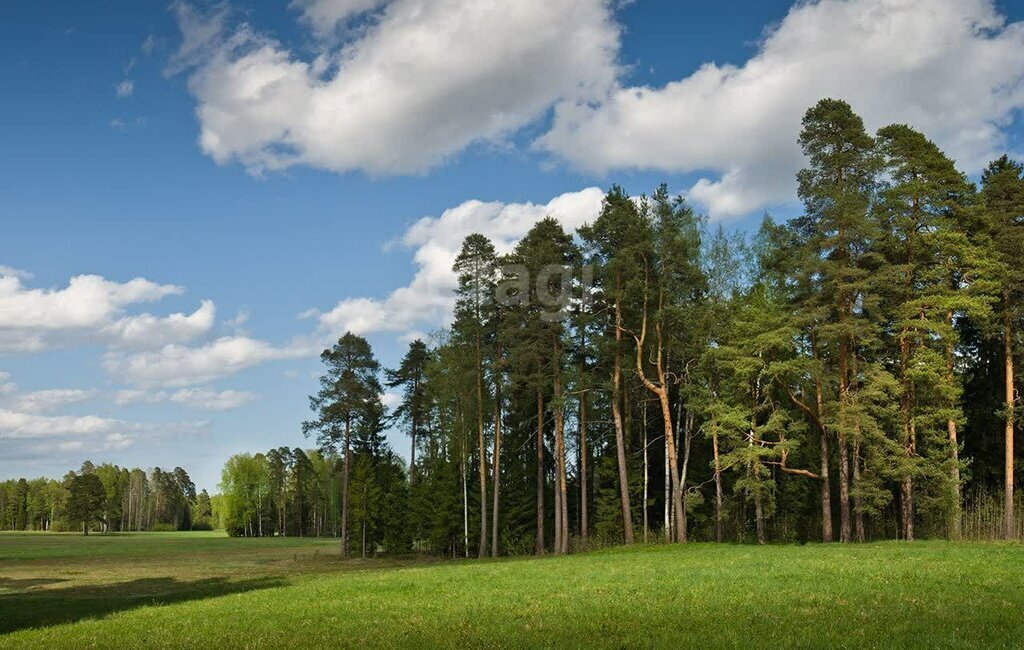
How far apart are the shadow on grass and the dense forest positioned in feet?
65.3

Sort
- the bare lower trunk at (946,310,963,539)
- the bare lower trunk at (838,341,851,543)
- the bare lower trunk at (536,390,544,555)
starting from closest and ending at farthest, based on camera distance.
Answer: the bare lower trunk at (946,310,963,539), the bare lower trunk at (838,341,851,543), the bare lower trunk at (536,390,544,555)

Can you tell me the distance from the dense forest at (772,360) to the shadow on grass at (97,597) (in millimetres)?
19897

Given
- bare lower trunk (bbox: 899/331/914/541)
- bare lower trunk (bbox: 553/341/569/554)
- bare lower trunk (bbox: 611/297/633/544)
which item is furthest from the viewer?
bare lower trunk (bbox: 553/341/569/554)

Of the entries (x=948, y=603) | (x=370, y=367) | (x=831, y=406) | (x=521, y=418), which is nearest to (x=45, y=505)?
(x=370, y=367)

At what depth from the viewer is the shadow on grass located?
22.0m

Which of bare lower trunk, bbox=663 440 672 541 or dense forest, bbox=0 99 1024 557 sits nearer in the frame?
dense forest, bbox=0 99 1024 557

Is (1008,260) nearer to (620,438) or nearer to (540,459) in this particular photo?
(620,438)

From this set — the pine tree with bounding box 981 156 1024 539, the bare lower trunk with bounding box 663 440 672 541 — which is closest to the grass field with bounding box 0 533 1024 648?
the pine tree with bounding box 981 156 1024 539

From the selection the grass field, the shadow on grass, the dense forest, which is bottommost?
the shadow on grass

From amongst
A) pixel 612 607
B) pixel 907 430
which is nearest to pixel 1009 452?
pixel 907 430

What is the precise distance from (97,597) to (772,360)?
107ft

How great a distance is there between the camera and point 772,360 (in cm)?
4034

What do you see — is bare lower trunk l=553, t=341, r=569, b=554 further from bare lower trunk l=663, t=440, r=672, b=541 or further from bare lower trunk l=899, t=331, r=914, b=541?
bare lower trunk l=899, t=331, r=914, b=541

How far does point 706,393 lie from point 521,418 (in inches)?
695
